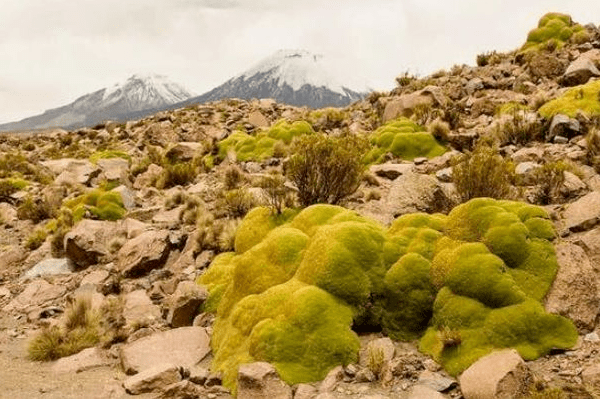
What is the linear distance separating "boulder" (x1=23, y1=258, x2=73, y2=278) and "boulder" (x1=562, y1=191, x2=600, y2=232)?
1187 centimetres

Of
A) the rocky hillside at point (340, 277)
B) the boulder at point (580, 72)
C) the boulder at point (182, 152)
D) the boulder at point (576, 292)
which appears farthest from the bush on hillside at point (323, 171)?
the boulder at point (182, 152)

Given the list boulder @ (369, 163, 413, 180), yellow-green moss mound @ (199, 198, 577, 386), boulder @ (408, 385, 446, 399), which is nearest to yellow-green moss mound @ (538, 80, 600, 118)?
boulder @ (369, 163, 413, 180)

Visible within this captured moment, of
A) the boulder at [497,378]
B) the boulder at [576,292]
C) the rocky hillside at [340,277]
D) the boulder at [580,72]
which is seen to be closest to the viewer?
the boulder at [497,378]

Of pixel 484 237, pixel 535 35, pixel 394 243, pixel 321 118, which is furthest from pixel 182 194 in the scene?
pixel 535 35

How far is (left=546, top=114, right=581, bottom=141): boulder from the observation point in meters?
15.1

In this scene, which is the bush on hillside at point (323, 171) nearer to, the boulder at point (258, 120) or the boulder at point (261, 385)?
the boulder at point (261, 385)

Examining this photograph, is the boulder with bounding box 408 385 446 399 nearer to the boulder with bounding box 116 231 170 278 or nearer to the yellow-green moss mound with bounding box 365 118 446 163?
the boulder with bounding box 116 231 170 278

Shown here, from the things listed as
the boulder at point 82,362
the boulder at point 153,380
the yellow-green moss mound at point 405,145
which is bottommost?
the boulder at point 82,362

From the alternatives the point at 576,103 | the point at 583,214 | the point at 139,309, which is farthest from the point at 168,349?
the point at 576,103

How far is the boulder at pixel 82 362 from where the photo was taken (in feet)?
28.5

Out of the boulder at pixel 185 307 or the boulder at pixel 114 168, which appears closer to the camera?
the boulder at pixel 185 307

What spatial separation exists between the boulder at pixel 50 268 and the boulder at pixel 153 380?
731cm

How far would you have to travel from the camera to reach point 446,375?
22.5 ft

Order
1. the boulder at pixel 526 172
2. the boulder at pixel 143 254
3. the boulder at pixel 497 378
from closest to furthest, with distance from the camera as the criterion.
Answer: the boulder at pixel 497 378 → the boulder at pixel 526 172 → the boulder at pixel 143 254
